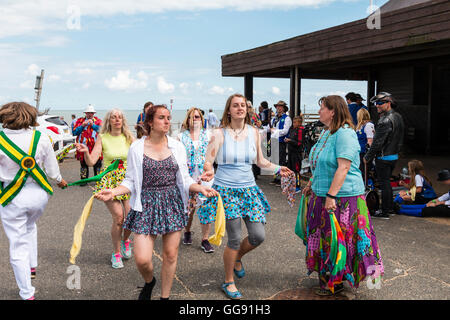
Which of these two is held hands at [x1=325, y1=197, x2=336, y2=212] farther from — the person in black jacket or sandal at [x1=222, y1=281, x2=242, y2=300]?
the person in black jacket

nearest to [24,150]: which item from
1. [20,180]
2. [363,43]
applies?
[20,180]

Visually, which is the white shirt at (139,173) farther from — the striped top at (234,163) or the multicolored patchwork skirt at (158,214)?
the striped top at (234,163)

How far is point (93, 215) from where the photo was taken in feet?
24.7

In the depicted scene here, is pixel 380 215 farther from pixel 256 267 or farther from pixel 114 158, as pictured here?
pixel 114 158

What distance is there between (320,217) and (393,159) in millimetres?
3618

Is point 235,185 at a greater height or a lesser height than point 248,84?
lesser

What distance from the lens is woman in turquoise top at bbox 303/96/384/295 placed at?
3.82 meters

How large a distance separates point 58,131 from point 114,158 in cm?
1292

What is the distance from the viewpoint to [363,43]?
9625mm

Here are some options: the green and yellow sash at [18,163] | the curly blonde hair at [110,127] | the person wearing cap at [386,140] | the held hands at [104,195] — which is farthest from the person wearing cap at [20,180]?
the person wearing cap at [386,140]

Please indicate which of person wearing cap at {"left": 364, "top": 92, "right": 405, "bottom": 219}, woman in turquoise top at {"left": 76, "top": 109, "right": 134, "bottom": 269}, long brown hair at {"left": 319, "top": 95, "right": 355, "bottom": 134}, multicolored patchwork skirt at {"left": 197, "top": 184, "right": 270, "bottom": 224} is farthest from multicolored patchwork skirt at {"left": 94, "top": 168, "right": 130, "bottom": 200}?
person wearing cap at {"left": 364, "top": 92, "right": 405, "bottom": 219}

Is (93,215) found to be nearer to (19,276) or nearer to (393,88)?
(19,276)
